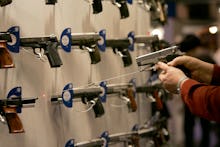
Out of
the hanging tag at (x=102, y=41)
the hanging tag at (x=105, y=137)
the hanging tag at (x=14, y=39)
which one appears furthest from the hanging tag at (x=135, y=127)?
the hanging tag at (x=14, y=39)

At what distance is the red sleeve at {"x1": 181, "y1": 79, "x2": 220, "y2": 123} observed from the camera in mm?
2439

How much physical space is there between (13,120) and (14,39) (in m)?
0.43

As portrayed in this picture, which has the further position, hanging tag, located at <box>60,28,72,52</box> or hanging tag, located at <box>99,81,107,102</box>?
hanging tag, located at <box>99,81,107,102</box>

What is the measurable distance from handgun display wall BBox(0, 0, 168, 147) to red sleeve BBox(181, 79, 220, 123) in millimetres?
509

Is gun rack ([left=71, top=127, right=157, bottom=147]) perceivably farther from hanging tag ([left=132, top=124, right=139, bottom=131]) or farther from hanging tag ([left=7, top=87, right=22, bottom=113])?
hanging tag ([left=7, top=87, right=22, bottom=113])

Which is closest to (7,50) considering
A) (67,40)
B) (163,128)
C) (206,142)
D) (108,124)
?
(67,40)

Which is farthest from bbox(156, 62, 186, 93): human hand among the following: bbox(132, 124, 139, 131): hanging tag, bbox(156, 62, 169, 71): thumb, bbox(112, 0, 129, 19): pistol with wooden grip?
bbox(132, 124, 139, 131): hanging tag

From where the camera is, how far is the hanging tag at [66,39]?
2.98m

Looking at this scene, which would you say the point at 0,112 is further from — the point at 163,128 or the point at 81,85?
the point at 163,128

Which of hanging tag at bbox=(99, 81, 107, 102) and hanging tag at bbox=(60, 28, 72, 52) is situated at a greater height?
hanging tag at bbox=(60, 28, 72, 52)

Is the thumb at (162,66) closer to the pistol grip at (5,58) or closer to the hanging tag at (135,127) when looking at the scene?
the pistol grip at (5,58)

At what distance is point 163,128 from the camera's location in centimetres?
439

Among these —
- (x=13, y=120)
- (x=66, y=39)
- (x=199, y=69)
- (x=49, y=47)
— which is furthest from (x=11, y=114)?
(x=199, y=69)

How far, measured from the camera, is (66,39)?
3000mm
